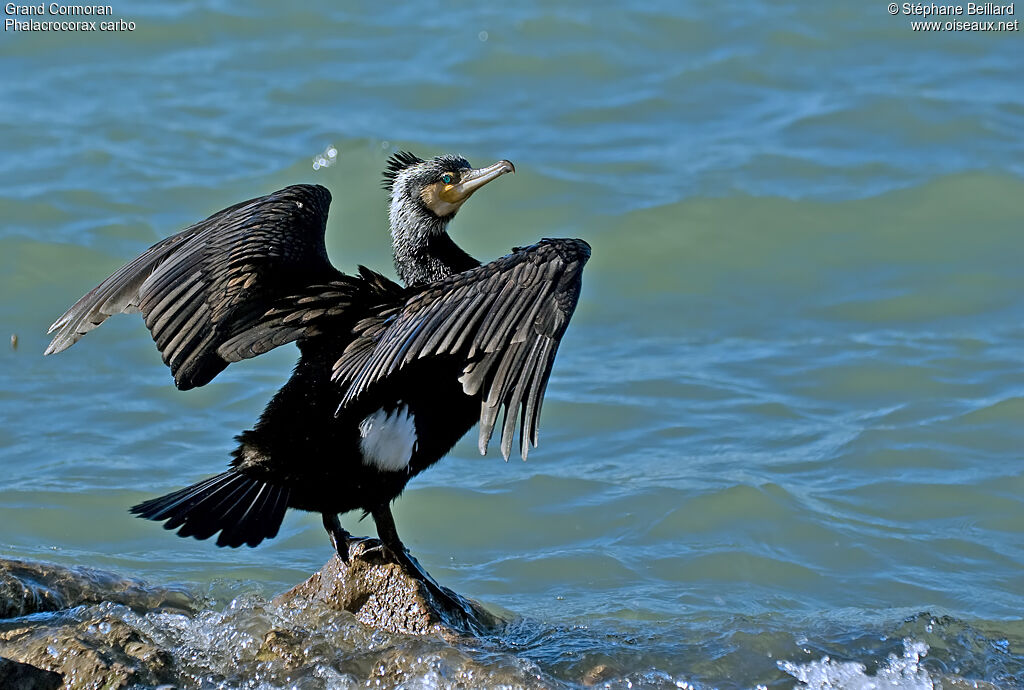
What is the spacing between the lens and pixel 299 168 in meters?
9.71

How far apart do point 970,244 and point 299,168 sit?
446cm

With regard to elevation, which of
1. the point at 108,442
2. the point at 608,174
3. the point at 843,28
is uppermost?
the point at 843,28

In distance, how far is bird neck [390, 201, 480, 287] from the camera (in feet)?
16.8

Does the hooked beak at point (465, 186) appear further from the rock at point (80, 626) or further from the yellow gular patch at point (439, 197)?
the rock at point (80, 626)

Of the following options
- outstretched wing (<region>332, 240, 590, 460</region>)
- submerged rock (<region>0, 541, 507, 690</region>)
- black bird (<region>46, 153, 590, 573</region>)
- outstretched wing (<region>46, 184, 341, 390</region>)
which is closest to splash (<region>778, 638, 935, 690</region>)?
submerged rock (<region>0, 541, 507, 690</region>)

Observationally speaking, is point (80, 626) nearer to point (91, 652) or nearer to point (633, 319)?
point (91, 652)

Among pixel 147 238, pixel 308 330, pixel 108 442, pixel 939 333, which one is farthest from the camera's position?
pixel 147 238

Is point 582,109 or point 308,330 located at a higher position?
point 582,109

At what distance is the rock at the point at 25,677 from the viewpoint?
3.84 metres

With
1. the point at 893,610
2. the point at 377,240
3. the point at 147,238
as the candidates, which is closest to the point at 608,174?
the point at 377,240

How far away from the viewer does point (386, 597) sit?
458cm

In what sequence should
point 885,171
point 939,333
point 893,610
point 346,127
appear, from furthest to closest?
point 346,127 → point 885,171 → point 939,333 → point 893,610

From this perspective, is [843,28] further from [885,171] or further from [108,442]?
[108,442]

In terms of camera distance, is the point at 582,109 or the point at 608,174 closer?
the point at 608,174
